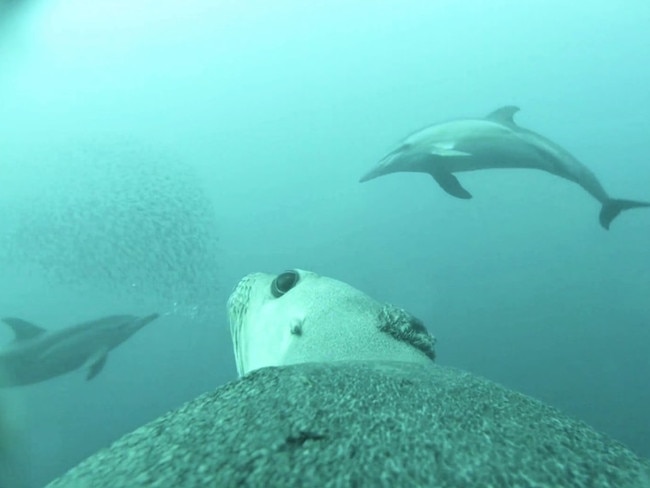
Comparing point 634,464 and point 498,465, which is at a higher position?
point 498,465

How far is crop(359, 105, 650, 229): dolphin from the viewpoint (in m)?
7.88

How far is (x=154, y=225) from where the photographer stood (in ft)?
49.1

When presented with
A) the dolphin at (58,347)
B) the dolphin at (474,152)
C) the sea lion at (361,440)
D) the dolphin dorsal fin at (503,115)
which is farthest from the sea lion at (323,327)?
the dolphin at (58,347)

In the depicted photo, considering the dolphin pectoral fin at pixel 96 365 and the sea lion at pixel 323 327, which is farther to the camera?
the dolphin pectoral fin at pixel 96 365

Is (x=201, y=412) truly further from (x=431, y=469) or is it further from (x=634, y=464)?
(x=634, y=464)

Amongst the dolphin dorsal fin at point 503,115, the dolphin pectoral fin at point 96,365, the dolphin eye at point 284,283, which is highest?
the dolphin dorsal fin at point 503,115

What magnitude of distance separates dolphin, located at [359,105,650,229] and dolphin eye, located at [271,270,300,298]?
564 centimetres

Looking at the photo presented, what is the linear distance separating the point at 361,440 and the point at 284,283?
1352 mm

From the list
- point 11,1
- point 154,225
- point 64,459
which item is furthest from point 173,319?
point 11,1

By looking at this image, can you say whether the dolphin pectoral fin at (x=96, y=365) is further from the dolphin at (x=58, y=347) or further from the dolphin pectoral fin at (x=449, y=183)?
the dolphin pectoral fin at (x=449, y=183)

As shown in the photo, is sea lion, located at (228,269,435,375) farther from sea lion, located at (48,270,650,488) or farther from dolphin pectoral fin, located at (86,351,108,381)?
dolphin pectoral fin, located at (86,351,108,381)

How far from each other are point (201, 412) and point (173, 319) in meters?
30.7

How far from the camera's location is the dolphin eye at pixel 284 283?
7.80 feet

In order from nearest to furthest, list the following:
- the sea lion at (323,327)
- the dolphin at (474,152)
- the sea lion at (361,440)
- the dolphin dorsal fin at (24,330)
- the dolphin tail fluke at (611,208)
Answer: the sea lion at (361,440), the sea lion at (323,327), the dolphin at (474,152), the dolphin dorsal fin at (24,330), the dolphin tail fluke at (611,208)
